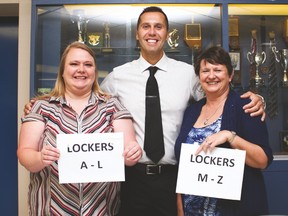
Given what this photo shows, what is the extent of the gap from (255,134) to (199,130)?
262 millimetres

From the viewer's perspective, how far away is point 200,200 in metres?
1.55

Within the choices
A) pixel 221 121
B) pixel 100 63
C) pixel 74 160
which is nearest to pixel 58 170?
pixel 74 160

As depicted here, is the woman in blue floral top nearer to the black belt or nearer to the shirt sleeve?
the black belt

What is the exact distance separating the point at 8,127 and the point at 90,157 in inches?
71.2

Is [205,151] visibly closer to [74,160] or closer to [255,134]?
[255,134]

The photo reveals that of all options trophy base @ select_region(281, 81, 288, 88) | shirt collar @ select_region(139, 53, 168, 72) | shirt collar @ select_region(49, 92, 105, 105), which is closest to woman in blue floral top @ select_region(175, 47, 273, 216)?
shirt collar @ select_region(139, 53, 168, 72)

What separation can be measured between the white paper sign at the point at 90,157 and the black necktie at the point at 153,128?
0.38 metres

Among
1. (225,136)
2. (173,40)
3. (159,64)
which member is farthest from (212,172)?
(173,40)

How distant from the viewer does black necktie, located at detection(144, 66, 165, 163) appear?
1797mm

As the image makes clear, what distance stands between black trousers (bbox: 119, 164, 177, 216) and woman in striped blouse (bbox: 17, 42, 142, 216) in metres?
0.23

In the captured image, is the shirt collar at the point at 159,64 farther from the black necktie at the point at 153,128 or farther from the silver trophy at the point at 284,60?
the silver trophy at the point at 284,60

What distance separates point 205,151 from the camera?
146cm

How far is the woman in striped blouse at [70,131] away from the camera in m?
1.42

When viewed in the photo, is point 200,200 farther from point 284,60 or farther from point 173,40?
point 284,60
